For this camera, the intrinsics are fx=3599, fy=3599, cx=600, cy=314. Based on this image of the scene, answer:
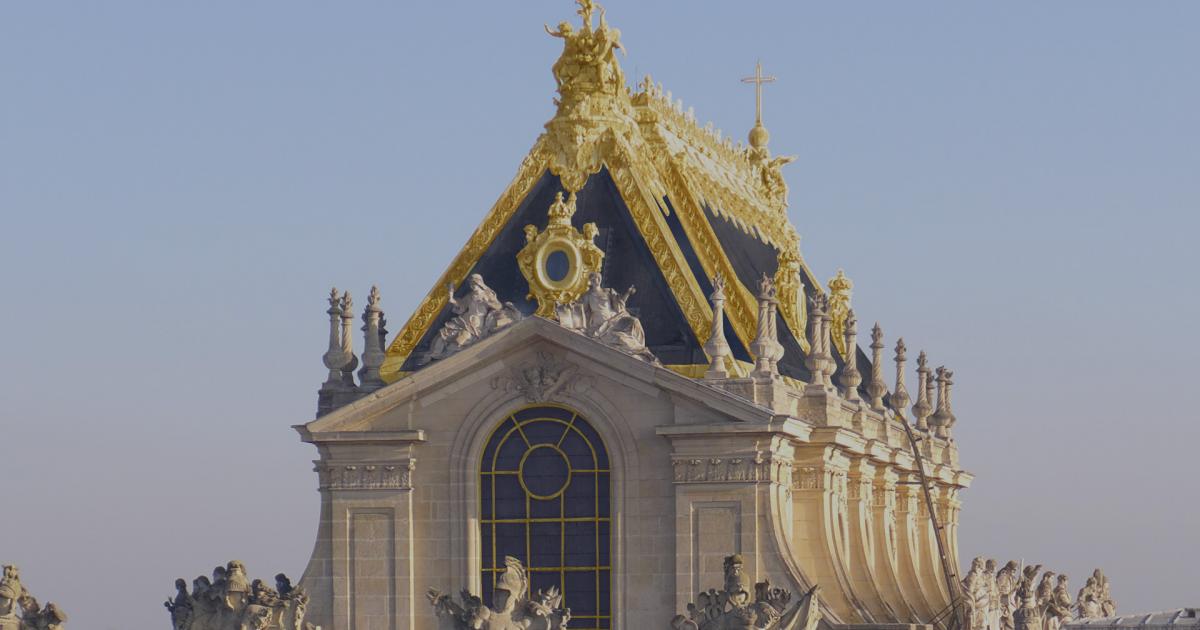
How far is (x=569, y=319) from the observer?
262 ft

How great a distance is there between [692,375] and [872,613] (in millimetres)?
7042

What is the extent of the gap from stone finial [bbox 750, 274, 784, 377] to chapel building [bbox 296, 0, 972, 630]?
0.08 meters

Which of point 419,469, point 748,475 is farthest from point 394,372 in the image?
point 748,475

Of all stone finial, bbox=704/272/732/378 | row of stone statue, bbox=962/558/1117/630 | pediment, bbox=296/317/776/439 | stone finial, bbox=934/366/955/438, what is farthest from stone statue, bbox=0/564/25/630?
stone finial, bbox=934/366/955/438

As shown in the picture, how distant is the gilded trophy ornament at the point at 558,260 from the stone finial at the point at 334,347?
4577 millimetres

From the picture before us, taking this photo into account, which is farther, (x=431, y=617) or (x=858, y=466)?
(x=858, y=466)

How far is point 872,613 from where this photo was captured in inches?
3223

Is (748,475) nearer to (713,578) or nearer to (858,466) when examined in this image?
(713,578)

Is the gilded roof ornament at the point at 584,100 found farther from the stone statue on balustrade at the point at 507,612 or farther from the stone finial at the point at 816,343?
the stone statue on balustrade at the point at 507,612

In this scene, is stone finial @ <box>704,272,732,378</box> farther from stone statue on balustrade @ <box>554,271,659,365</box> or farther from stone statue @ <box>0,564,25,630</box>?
stone statue @ <box>0,564,25,630</box>

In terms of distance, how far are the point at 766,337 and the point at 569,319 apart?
14.4ft

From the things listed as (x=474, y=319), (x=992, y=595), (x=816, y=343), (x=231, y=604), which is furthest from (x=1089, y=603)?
(x=231, y=604)

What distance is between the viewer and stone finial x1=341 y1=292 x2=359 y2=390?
8225 centimetres

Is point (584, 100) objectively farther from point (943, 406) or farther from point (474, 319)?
point (943, 406)
